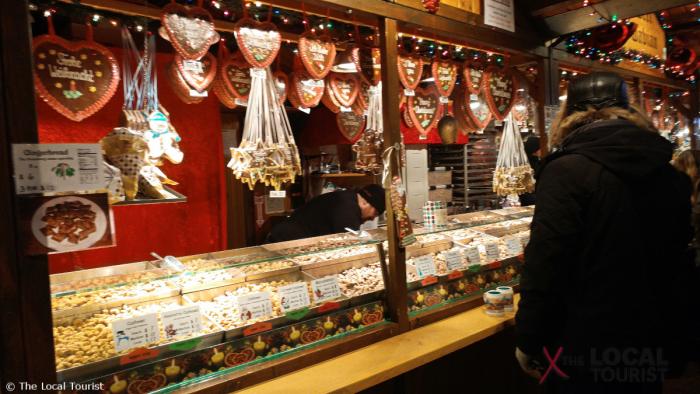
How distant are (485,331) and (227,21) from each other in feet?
7.94

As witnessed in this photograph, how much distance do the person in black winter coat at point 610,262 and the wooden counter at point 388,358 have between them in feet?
1.47

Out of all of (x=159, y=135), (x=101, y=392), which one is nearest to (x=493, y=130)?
(x=159, y=135)

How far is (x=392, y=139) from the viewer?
2172 millimetres

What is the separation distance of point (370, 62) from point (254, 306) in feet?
6.61

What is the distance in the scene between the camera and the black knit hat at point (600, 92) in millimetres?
1772

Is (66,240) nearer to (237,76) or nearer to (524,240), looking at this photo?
(237,76)

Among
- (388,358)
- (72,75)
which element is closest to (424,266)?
(388,358)

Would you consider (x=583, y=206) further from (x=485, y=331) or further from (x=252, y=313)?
(x=252, y=313)

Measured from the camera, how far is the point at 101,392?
142 cm

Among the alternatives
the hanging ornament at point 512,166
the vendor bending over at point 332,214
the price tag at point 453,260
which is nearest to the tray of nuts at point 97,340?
the price tag at point 453,260

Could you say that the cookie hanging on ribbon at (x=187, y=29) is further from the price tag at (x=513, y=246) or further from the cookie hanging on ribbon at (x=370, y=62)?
the price tag at (x=513, y=246)

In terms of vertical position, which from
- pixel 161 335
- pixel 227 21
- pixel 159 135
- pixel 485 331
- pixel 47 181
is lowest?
pixel 485 331

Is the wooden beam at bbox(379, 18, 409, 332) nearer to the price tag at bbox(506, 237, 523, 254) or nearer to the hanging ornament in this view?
the price tag at bbox(506, 237, 523, 254)

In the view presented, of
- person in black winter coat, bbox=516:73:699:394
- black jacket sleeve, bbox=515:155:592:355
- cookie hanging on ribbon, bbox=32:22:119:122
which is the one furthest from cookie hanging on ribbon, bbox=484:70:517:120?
cookie hanging on ribbon, bbox=32:22:119:122
